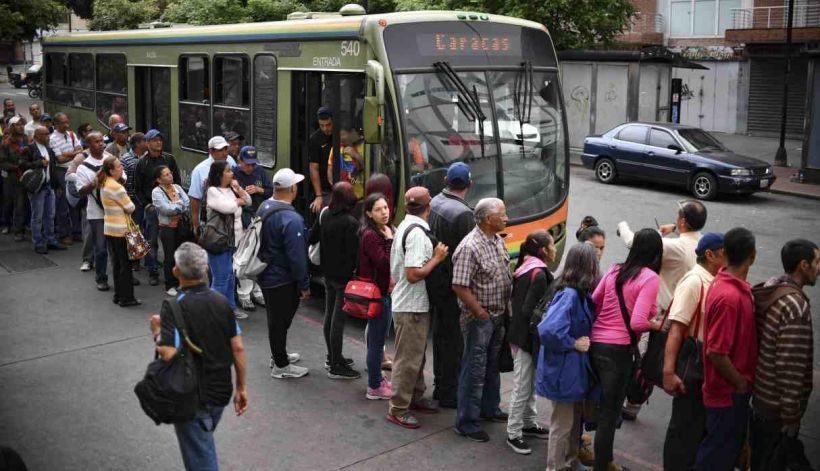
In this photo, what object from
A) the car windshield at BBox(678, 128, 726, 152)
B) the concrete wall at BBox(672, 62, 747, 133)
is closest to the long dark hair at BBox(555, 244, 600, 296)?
the car windshield at BBox(678, 128, 726, 152)

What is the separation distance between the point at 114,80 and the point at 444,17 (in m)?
7.95

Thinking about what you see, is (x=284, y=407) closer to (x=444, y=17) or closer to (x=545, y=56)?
(x=444, y=17)

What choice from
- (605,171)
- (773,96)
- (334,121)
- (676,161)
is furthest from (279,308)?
(773,96)

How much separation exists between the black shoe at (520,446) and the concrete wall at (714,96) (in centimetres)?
2829

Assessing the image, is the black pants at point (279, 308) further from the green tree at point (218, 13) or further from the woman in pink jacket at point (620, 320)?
the green tree at point (218, 13)

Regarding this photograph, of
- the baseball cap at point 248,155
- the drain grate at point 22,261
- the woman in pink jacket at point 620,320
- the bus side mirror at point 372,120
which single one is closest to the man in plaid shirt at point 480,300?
the woman in pink jacket at point 620,320

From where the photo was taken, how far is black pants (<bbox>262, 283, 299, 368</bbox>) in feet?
24.8

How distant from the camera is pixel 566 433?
574 centimetres

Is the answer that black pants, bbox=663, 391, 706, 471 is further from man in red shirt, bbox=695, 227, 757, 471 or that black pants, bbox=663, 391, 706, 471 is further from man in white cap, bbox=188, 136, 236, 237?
man in white cap, bbox=188, 136, 236, 237

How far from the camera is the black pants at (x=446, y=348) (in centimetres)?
680

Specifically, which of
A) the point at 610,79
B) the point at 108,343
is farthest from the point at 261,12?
the point at 108,343

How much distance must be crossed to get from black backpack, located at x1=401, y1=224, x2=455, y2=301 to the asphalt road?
105cm

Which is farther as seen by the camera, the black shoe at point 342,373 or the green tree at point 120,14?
the green tree at point 120,14

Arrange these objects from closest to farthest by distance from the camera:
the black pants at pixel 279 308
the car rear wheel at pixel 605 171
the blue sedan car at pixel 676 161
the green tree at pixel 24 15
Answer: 1. the black pants at pixel 279 308
2. the green tree at pixel 24 15
3. the blue sedan car at pixel 676 161
4. the car rear wheel at pixel 605 171
